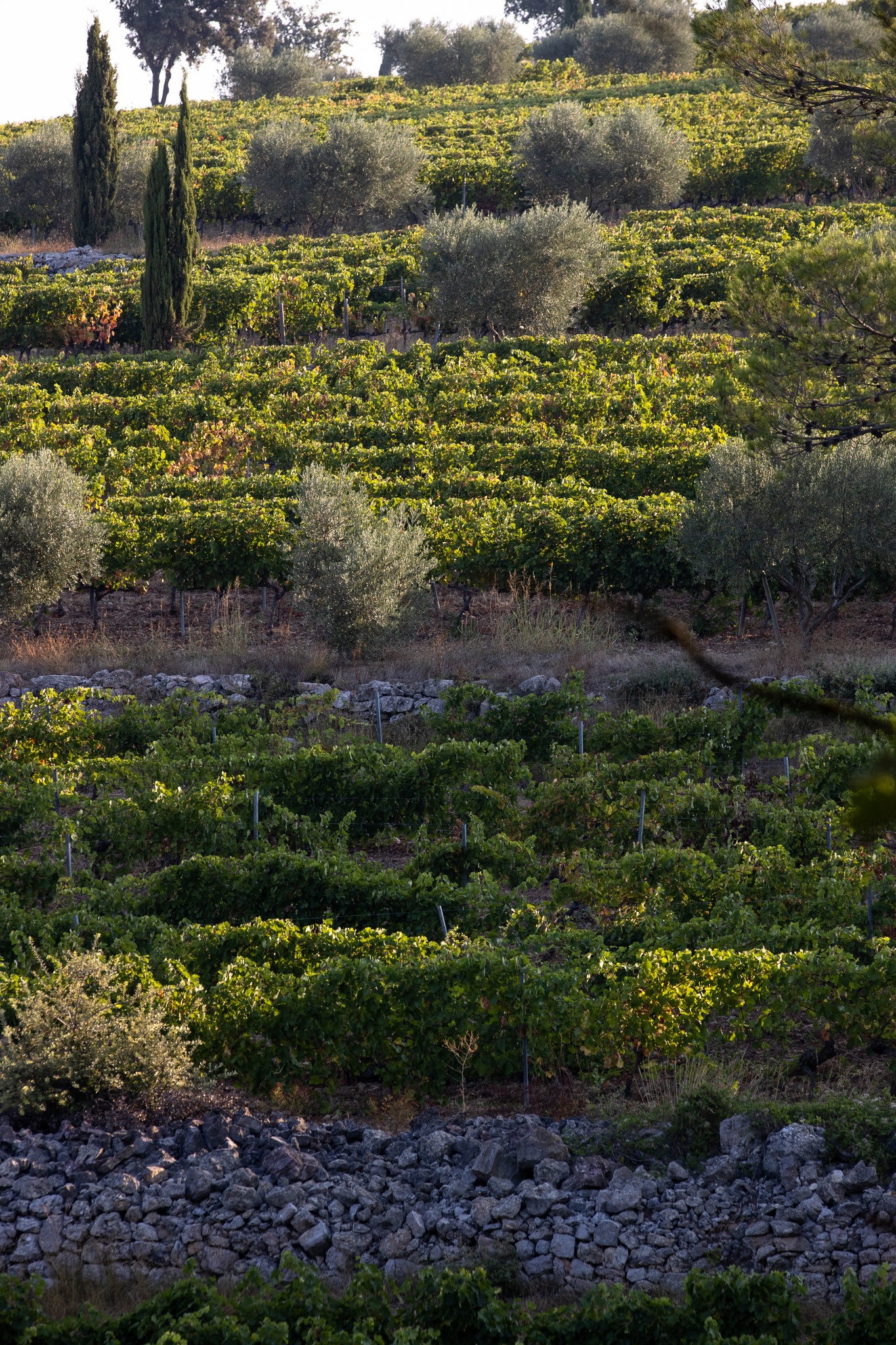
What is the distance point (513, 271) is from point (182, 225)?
8300 mm

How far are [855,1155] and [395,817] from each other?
6.16 meters

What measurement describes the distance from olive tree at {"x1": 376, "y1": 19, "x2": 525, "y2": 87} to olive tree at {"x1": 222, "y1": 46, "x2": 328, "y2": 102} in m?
5.90

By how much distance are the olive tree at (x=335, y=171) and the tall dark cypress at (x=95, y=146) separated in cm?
496

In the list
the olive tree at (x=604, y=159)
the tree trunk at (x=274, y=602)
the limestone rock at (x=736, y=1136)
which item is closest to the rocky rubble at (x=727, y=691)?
the tree trunk at (x=274, y=602)

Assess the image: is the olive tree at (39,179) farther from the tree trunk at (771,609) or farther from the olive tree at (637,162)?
the tree trunk at (771,609)

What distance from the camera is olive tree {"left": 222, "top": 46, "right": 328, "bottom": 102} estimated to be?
218 ft

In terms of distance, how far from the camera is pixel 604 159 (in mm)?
41125

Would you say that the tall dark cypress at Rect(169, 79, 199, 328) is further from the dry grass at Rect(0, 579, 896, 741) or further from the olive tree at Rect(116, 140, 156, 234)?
the dry grass at Rect(0, 579, 896, 741)

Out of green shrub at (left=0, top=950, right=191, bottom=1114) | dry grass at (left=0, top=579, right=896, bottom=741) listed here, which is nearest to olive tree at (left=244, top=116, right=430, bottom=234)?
dry grass at (left=0, top=579, right=896, bottom=741)

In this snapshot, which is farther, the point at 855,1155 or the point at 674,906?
the point at 674,906

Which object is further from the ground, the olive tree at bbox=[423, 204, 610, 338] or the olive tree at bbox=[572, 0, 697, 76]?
the olive tree at bbox=[572, 0, 697, 76]

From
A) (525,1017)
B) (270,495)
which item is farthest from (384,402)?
(525,1017)

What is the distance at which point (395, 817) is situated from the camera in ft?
38.9

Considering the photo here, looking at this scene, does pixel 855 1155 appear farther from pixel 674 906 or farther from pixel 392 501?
pixel 392 501
